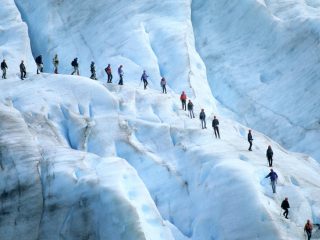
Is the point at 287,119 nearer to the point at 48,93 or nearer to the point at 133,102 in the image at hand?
the point at 133,102

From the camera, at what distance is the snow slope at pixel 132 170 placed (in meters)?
42.5

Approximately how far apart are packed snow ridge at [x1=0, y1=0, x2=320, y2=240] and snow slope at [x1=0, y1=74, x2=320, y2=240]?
2.7 inches

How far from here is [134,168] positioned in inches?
1858

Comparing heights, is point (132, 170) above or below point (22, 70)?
below

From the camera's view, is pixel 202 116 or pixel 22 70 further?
pixel 22 70

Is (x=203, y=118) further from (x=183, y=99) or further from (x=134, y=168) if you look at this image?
(x=134, y=168)

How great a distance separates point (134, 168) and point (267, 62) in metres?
22.4

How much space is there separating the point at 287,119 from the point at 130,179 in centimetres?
1958

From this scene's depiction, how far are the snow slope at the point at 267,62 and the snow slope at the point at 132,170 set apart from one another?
21.7ft

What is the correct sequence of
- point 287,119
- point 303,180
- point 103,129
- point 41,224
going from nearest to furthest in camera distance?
point 41,224
point 303,180
point 103,129
point 287,119

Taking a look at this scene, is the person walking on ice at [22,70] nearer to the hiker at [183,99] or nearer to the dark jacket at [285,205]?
the hiker at [183,99]

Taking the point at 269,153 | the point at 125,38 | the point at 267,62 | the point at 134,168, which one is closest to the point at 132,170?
the point at 134,168

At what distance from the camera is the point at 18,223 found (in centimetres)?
4334

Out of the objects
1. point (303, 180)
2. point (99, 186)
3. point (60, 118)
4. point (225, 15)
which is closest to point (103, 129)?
point (60, 118)
